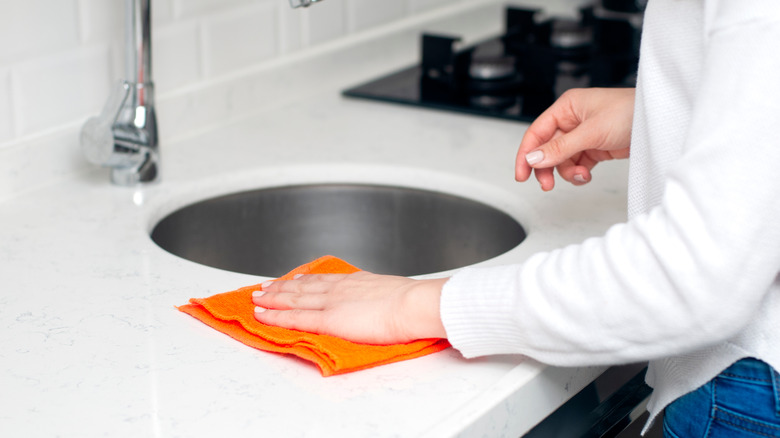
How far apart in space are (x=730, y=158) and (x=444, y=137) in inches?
30.8

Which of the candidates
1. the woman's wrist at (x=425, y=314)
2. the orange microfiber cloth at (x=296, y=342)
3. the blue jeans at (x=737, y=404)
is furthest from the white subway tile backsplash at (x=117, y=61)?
the blue jeans at (x=737, y=404)

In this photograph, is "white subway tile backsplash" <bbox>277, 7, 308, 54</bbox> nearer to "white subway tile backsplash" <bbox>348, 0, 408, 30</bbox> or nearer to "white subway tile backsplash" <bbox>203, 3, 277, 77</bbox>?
"white subway tile backsplash" <bbox>203, 3, 277, 77</bbox>

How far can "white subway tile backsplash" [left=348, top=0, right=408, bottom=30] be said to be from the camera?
1668 mm

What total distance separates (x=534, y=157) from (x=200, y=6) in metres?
0.65

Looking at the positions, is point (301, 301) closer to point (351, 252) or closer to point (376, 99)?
point (351, 252)

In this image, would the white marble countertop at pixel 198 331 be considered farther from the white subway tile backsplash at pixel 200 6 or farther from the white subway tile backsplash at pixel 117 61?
the white subway tile backsplash at pixel 200 6

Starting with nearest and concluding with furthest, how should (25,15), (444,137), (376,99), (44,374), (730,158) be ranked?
(730,158)
(44,374)
(25,15)
(444,137)
(376,99)

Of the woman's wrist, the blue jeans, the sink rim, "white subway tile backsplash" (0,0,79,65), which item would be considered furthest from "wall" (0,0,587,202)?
the blue jeans

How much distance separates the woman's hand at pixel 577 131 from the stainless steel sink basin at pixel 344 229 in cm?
25

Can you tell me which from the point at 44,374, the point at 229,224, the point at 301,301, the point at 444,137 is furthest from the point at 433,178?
the point at 44,374

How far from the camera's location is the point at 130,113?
3.61 ft

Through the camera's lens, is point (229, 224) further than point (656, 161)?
Yes

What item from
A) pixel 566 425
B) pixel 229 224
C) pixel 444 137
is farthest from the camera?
pixel 444 137

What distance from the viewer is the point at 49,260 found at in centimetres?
93
